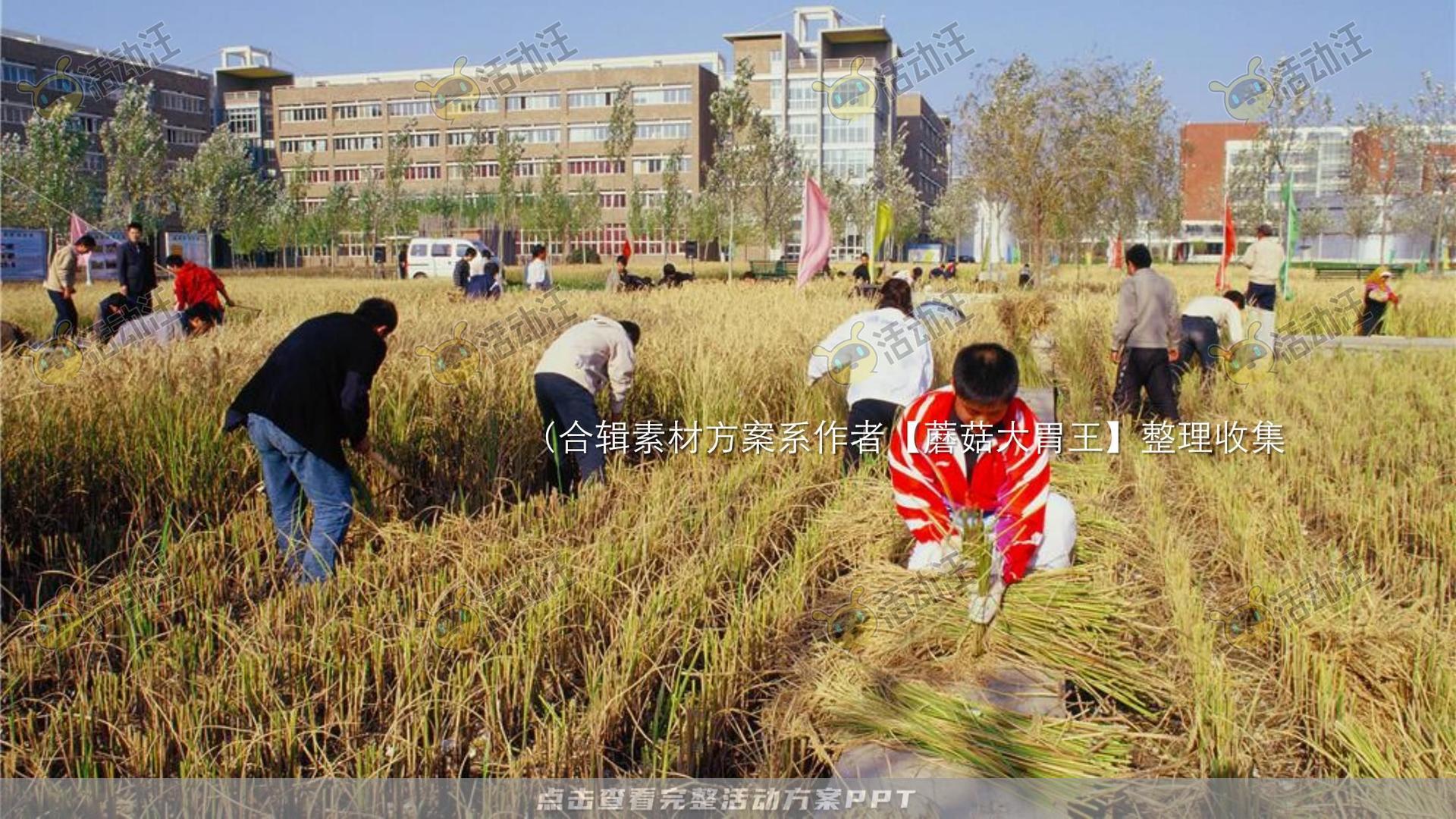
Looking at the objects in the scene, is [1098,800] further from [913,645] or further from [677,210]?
[677,210]

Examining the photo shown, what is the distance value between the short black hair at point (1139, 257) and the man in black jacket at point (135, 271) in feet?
27.2

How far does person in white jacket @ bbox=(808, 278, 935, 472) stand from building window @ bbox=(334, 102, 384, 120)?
6461 cm

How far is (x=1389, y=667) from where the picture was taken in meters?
2.91

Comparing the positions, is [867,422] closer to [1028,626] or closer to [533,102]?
[1028,626]

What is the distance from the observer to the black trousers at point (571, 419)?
532 cm

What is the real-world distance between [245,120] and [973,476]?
72501 millimetres

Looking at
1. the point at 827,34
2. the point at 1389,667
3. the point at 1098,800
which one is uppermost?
the point at 827,34

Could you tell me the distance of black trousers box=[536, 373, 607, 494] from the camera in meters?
5.32

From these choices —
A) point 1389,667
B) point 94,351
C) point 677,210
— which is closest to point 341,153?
point 677,210

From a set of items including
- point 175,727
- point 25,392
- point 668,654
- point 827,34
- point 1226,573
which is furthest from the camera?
point 827,34

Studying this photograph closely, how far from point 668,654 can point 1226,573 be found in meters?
2.31

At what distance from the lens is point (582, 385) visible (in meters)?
5.36

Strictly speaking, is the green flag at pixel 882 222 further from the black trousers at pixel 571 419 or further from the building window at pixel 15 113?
the building window at pixel 15 113

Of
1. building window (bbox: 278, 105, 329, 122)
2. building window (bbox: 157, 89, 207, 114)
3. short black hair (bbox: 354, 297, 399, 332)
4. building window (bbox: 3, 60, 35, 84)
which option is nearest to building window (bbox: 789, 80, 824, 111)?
building window (bbox: 278, 105, 329, 122)
